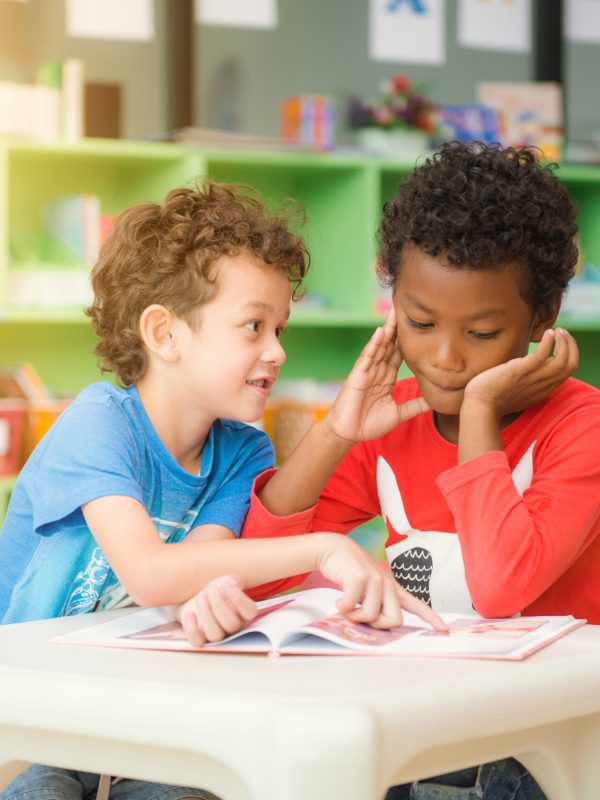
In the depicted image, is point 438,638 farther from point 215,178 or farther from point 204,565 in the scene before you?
point 215,178

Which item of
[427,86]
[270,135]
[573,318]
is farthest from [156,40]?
[573,318]

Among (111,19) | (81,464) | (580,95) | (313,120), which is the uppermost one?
(111,19)

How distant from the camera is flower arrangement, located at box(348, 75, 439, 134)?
3.34 meters

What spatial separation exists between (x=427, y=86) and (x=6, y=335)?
1.53m

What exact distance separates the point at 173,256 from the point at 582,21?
9.52 feet

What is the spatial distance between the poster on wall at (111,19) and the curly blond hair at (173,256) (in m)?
2.05

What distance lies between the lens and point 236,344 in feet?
4.16

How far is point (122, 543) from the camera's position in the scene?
3.39 feet

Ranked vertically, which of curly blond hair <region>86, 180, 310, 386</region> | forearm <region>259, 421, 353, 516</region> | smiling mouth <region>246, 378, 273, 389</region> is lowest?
forearm <region>259, 421, 353, 516</region>

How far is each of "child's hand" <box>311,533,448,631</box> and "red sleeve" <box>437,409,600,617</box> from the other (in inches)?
5.0

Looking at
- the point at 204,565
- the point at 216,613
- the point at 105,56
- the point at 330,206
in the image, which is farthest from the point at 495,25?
the point at 216,613

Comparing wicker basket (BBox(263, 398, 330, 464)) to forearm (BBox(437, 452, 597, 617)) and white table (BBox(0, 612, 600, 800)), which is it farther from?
white table (BBox(0, 612, 600, 800))

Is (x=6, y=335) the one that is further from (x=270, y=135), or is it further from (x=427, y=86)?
(x=427, y=86)

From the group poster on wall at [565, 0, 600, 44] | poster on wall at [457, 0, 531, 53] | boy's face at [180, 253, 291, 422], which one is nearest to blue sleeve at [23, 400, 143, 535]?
boy's face at [180, 253, 291, 422]
